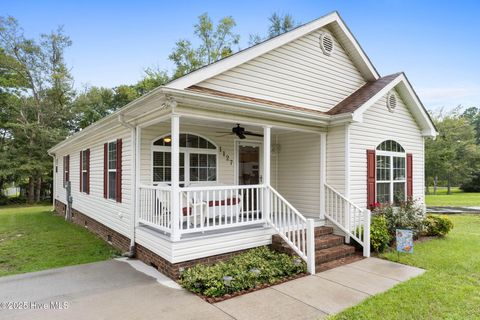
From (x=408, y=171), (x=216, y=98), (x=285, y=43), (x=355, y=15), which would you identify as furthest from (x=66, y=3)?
(x=408, y=171)

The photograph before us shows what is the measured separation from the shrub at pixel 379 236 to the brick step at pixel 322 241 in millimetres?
660

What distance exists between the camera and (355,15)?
1299 cm

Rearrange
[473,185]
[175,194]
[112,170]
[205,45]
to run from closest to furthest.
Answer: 1. [175,194]
2. [112,170]
3. [205,45]
4. [473,185]

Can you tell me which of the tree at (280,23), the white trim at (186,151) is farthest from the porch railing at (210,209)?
the tree at (280,23)

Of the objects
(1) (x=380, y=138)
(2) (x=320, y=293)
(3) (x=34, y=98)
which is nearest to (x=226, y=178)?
(2) (x=320, y=293)

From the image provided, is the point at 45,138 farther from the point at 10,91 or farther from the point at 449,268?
the point at 449,268

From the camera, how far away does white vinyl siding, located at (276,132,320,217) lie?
7.76 meters

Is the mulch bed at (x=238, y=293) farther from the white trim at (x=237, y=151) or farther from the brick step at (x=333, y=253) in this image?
the white trim at (x=237, y=151)

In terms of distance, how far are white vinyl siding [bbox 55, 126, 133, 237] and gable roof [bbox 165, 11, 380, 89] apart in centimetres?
214

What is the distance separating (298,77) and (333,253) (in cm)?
457

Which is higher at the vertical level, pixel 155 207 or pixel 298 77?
pixel 298 77

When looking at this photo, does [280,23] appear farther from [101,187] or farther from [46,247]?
[46,247]

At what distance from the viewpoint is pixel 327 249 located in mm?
6254

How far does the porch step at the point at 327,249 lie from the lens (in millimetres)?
5746
